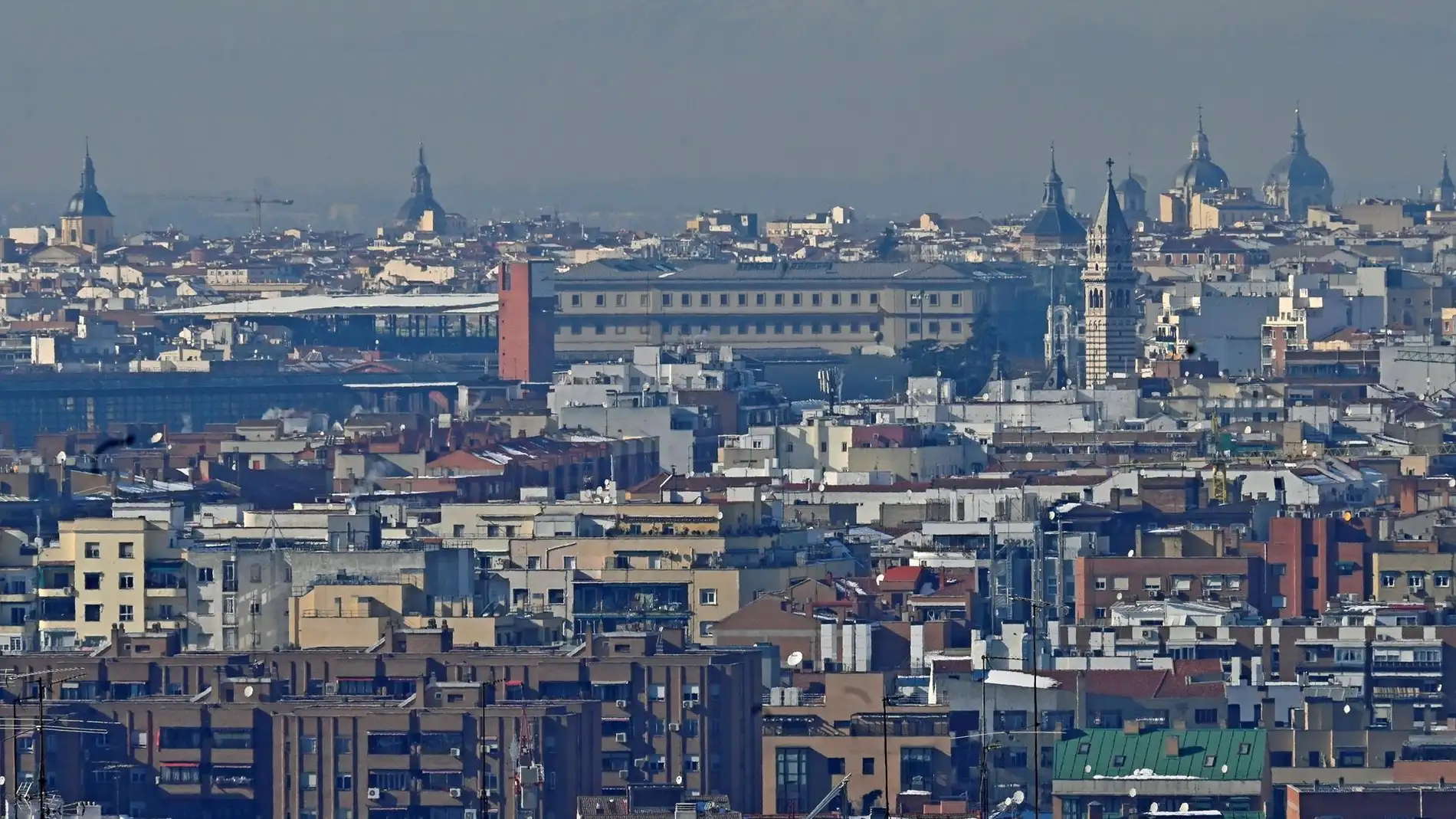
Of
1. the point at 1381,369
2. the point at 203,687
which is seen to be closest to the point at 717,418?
the point at 1381,369

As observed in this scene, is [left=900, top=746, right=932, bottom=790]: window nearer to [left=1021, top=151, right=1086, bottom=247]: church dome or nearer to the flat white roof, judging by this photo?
the flat white roof

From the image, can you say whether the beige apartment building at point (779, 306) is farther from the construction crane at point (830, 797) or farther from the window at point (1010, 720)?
the construction crane at point (830, 797)

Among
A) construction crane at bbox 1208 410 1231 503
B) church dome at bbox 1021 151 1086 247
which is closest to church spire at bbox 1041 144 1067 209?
Result: church dome at bbox 1021 151 1086 247

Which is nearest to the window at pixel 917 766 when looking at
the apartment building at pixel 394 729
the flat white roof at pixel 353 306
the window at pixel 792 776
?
the window at pixel 792 776

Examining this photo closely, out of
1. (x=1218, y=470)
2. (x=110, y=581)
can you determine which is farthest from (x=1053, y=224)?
(x=110, y=581)

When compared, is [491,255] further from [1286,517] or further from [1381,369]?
[1286,517]

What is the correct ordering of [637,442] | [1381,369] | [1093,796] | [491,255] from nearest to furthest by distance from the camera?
[1093,796], [637,442], [1381,369], [491,255]
